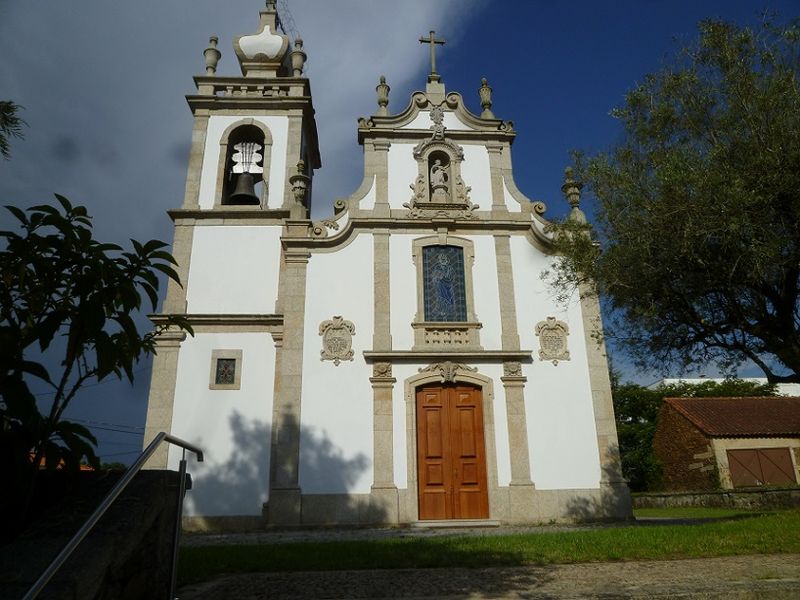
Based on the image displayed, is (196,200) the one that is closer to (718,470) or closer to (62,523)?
(62,523)

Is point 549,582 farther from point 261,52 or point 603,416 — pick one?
point 261,52

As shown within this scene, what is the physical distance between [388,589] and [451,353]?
7.95 metres

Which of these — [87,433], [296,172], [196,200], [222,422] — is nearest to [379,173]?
[296,172]

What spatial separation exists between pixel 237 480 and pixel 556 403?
6793 millimetres

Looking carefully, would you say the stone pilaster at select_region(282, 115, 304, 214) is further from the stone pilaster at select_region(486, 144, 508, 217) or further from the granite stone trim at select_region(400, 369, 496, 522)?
the granite stone trim at select_region(400, 369, 496, 522)

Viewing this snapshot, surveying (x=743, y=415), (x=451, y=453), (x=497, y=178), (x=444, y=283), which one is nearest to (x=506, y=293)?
(x=444, y=283)

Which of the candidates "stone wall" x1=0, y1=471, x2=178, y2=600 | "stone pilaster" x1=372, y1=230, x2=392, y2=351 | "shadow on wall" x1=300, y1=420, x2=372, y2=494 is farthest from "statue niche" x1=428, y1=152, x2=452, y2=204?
"stone wall" x1=0, y1=471, x2=178, y2=600

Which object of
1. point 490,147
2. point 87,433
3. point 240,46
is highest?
point 240,46

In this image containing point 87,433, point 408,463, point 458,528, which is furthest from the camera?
point 408,463

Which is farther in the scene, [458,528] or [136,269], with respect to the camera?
[458,528]

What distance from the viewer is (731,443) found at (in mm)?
23109

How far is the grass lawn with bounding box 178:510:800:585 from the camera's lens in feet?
19.0

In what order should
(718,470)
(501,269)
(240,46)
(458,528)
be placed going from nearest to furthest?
(458,528), (501,269), (240,46), (718,470)

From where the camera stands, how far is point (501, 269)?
13.4m
